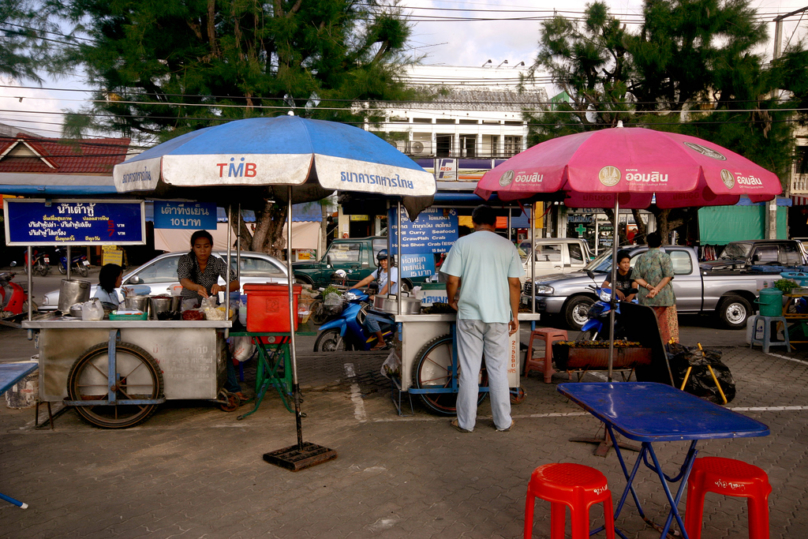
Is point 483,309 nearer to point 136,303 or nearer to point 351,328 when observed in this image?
point 136,303

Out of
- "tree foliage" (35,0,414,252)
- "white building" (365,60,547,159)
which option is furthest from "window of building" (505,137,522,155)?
"tree foliage" (35,0,414,252)

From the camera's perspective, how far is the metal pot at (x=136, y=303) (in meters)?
5.67

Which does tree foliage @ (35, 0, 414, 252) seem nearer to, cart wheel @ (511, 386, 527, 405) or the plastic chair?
cart wheel @ (511, 386, 527, 405)

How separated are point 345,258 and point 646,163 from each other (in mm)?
11500

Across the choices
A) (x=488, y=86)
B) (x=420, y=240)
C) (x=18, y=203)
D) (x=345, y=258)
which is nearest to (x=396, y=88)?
(x=345, y=258)

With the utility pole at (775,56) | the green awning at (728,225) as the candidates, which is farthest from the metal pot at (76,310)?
the green awning at (728,225)

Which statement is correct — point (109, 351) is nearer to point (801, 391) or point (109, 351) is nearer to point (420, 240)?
point (420, 240)

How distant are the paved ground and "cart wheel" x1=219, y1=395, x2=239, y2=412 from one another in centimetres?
11

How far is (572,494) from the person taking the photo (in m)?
2.79

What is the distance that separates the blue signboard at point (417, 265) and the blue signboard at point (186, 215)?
7.05ft

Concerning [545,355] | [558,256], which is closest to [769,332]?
[545,355]

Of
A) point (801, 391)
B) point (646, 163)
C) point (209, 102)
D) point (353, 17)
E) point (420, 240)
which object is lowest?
point (801, 391)

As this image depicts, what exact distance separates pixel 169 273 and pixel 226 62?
7.72 metres

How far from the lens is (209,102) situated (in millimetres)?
16750
